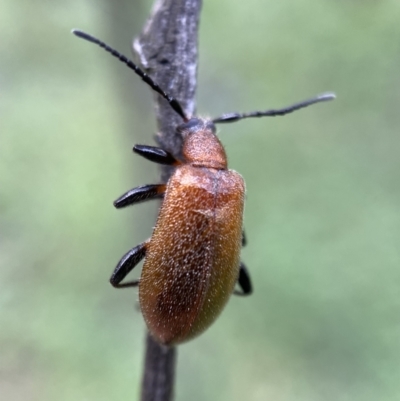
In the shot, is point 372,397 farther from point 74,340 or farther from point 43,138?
point 43,138

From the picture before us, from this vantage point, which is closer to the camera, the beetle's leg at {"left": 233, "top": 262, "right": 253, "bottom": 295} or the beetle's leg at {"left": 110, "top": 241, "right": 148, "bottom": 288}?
the beetle's leg at {"left": 110, "top": 241, "right": 148, "bottom": 288}

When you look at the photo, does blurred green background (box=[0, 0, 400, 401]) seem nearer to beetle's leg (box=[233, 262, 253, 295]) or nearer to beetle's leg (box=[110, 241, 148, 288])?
beetle's leg (box=[233, 262, 253, 295])

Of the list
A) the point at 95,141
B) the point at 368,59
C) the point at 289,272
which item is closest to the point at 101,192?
the point at 95,141

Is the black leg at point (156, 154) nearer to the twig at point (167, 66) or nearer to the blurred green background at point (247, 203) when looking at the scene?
the twig at point (167, 66)

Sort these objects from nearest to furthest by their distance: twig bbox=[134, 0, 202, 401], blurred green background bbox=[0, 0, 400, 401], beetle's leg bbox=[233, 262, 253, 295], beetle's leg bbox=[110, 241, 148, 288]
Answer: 1. twig bbox=[134, 0, 202, 401]
2. beetle's leg bbox=[110, 241, 148, 288]
3. beetle's leg bbox=[233, 262, 253, 295]
4. blurred green background bbox=[0, 0, 400, 401]

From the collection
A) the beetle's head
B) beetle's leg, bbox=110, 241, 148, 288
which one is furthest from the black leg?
beetle's leg, bbox=110, 241, 148, 288

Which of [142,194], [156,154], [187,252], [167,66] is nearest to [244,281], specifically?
[187,252]

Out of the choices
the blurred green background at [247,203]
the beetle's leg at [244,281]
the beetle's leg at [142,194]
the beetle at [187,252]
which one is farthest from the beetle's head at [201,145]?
the blurred green background at [247,203]
